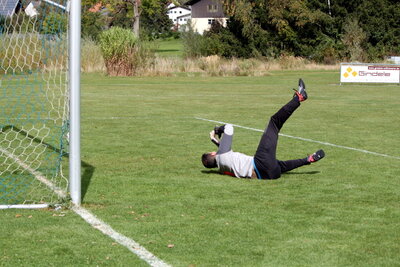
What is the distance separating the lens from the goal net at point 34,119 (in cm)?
902

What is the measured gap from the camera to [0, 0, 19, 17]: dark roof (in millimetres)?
11633

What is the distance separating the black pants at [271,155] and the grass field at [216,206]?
0.15 m

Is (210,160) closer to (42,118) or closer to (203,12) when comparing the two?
(42,118)

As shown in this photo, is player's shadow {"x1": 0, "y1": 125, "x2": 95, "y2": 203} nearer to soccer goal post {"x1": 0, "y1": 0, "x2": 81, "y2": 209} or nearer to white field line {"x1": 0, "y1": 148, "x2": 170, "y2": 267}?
soccer goal post {"x1": 0, "y1": 0, "x2": 81, "y2": 209}

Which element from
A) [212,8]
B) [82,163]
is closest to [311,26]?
[82,163]

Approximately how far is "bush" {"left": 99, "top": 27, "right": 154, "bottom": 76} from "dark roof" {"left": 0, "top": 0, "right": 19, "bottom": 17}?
2555 centimetres

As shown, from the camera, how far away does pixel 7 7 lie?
1242 centimetres

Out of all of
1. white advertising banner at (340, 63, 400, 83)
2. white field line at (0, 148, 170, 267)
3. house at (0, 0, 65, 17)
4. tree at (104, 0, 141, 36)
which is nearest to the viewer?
white field line at (0, 148, 170, 267)

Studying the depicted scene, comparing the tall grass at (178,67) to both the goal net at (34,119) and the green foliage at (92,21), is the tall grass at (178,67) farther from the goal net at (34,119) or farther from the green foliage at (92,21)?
the green foliage at (92,21)

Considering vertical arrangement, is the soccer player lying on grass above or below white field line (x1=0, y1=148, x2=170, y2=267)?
above

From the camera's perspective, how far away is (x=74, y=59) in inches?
316

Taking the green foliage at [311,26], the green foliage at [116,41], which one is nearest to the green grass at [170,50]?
the green foliage at [116,41]

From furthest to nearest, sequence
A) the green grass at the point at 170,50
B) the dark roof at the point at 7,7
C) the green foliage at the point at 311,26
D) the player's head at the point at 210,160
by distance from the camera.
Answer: the green grass at the point at 170,50, the green foliage at the point at 311,26, the dark roof at the point at 7,7, the player's head at the point at 210,160

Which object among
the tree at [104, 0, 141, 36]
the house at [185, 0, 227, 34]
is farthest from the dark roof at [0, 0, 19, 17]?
the house at [185, 0, 227, 34]
